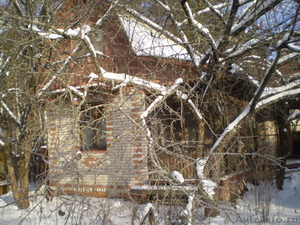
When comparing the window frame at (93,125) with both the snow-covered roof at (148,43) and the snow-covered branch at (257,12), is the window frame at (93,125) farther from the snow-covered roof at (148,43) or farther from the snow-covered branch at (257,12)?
the snow-covered branch at (257,12)

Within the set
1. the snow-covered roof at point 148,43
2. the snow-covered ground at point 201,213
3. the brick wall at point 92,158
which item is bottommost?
the snow-covered ground at point 201,213

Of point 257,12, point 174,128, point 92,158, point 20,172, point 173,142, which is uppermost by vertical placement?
point 257,12

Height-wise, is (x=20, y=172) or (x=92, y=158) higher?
(x=92, y=158)

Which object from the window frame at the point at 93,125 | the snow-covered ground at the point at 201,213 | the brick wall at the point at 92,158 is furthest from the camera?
the snow-covered ground at the point at 201,213

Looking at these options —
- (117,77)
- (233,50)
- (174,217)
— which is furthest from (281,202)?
(117,77)

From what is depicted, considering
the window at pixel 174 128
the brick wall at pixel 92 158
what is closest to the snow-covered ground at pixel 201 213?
the brick wall at pixel 92 158

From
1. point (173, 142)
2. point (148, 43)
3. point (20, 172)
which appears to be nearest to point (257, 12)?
point (173, 142)

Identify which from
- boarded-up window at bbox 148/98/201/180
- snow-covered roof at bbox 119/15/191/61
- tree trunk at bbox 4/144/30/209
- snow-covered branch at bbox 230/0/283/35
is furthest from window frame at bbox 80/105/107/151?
snow-covered branch at bbox 230/0/283/35

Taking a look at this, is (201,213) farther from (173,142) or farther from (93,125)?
(93,125)

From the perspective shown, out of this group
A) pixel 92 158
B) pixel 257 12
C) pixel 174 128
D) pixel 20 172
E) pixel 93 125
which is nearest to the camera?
pixel 92 158

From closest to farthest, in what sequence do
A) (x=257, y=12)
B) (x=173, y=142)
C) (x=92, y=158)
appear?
(x=92, y=158) < (x=173, y=142) < (x=257, y=12)

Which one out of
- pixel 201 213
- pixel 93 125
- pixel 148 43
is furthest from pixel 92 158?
pixel 148 43

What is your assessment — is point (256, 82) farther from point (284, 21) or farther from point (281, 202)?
point (281, 202)

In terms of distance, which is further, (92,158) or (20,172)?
(20,172)
